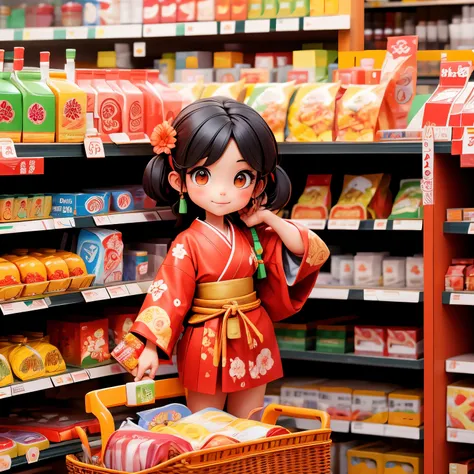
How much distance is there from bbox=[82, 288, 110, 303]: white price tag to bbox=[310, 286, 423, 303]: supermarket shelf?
3.35 feet

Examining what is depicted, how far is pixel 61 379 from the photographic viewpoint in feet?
12.3

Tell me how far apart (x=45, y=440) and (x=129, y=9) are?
340 centimetres

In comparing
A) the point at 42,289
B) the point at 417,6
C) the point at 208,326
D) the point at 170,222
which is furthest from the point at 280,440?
the point at 417,6

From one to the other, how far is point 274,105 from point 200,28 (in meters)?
1.85

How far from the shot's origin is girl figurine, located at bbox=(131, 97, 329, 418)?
3.60 m

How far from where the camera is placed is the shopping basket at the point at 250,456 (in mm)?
2836

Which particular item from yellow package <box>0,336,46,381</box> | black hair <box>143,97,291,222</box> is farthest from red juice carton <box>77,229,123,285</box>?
yellow package <box>0,336,46,381</box>

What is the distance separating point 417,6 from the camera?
322 inches

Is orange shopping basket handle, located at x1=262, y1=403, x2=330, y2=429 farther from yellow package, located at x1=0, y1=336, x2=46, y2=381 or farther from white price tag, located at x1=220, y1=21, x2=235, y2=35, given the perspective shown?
white price tag, located at x1=220, y1=21, x2=235, y2=35

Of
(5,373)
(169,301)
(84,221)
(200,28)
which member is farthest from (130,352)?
(200,28)

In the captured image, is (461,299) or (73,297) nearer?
(73,297)

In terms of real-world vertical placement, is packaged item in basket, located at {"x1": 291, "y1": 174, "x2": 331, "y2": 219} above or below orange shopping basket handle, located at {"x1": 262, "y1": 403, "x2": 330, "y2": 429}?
above

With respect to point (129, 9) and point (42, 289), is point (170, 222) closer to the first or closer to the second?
point (42, 289)

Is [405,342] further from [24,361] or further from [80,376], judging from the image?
[24,361]
